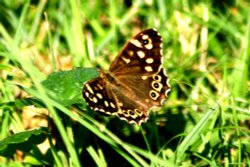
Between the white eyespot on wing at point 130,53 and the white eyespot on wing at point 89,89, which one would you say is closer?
the white eyespot on wing at point 89,89

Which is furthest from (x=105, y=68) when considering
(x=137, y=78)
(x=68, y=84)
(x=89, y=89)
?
(x=89, y=89)

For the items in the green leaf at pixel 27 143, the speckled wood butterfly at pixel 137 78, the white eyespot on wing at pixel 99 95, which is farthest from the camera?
the speckled wood butterfly at pixel 137 78

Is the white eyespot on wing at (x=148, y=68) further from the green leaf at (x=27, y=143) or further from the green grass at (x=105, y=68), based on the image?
the green leaf at (x=27, y=143)

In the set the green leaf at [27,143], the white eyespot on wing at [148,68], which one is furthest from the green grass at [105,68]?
the white eyespot on wing at [148,68]

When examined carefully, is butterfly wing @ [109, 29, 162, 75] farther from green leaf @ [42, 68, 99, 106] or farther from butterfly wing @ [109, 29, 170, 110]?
green leaf @ [42, 68, 99, 106]

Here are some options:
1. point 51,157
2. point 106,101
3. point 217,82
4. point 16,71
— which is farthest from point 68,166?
point 217,82

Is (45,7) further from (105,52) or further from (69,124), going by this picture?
(69,124)

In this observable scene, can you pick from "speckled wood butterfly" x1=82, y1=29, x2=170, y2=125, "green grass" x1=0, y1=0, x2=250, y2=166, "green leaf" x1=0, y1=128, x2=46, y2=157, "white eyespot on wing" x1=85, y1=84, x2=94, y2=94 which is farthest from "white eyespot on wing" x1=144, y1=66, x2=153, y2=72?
"green leaf" x1=0, y1=128, x2=46, y2=157
